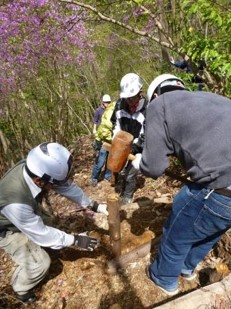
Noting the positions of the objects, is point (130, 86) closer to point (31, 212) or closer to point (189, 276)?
point (31, 212)

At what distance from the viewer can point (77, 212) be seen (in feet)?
17.3

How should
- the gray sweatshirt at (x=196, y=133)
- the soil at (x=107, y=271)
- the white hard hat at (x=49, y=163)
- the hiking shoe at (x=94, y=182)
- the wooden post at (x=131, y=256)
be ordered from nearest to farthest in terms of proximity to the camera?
1. the gray sweatshirt at (x=196, y=133)
2. the white hard hat at (x=49, y=163)
3. the soil at (x=107, y=271)
4. the wooden post at (x=131, y=256)
5. the hiking shoe at (x=94, y=182)

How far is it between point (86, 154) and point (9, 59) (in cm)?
337

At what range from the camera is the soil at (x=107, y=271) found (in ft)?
11.1

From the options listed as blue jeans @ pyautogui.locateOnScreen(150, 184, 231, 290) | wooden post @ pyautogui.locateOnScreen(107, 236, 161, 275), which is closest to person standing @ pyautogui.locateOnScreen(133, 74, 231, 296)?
blue jeans @ pyautogui.locateOnScreen(150, 184, 231, 290)

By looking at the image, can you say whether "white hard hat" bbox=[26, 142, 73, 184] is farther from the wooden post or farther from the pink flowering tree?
the pink flowering tree

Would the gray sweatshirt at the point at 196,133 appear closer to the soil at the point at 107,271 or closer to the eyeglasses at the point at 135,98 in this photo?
the soil at the point at 107,271

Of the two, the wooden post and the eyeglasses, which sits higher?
the eyeglasses

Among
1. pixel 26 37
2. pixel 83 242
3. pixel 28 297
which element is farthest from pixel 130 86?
pixel 26 37

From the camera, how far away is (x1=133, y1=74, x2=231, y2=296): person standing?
7.48ft

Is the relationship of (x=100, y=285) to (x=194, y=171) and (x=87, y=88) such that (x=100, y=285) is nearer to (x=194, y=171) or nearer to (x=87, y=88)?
(x=194, y=171)

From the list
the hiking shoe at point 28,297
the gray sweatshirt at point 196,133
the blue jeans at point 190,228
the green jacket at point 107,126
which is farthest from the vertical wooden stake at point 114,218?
the green jacket at point 107,126

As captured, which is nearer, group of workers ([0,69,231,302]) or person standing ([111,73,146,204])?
group of workers ([0,69,231,302])

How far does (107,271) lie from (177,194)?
5.09ft
